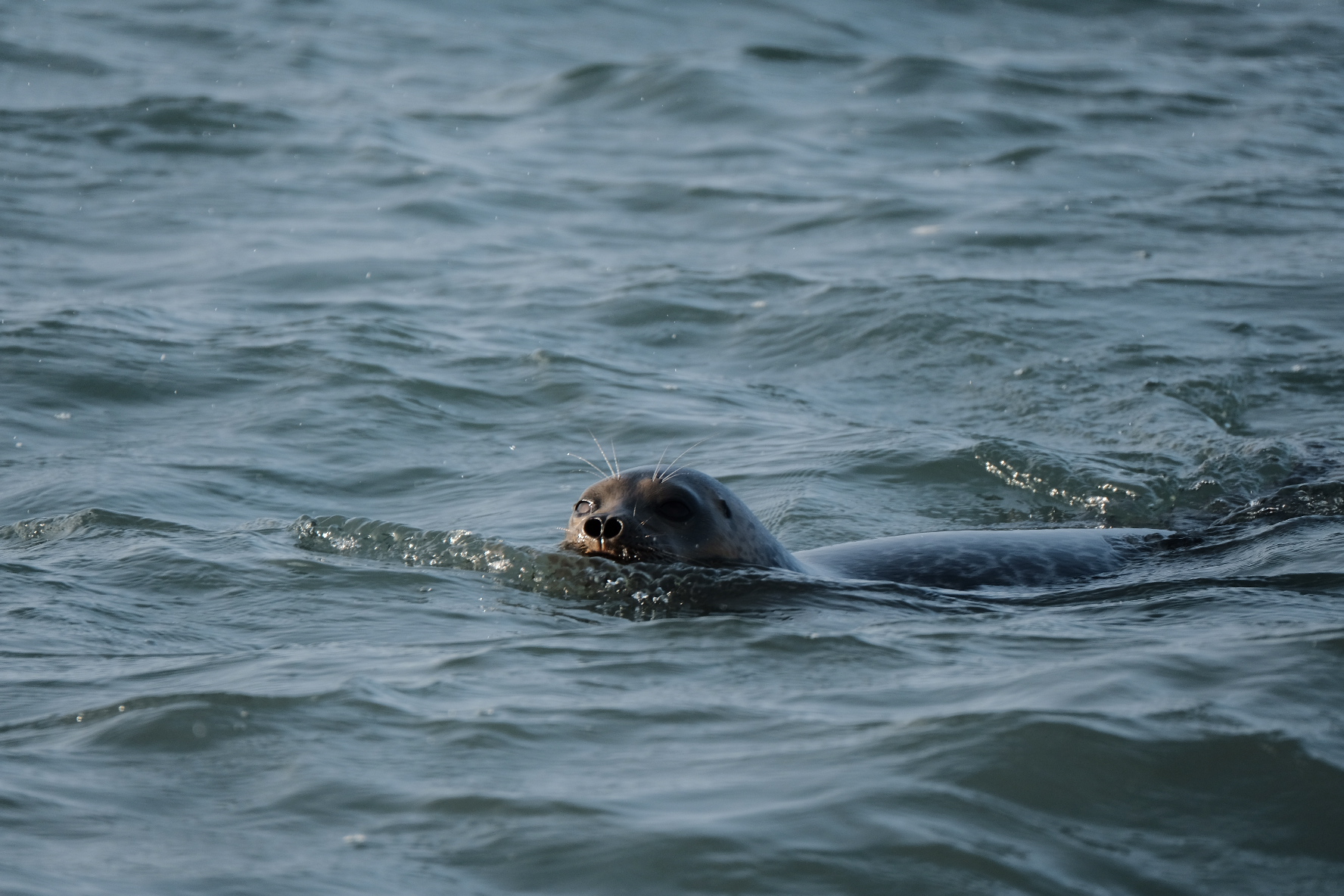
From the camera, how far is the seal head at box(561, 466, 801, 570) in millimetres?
4848

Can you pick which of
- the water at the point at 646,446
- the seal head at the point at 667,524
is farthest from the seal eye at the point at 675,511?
the water at the point at 646,446

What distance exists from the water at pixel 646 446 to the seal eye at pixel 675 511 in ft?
0.94

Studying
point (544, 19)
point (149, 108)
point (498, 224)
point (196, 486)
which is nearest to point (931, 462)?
point (196, 486)

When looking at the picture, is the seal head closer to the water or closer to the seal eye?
the seal eye

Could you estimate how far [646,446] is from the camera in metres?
7.62

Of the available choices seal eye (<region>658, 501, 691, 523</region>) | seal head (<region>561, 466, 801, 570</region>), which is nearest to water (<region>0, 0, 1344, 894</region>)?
seal head (<region>561, 466, 801, 570</region>)

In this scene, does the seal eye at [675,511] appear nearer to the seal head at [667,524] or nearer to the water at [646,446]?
the seal head at [667,524]

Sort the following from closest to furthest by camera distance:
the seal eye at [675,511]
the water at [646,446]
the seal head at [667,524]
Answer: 1. the water at [646,446]
2. the seal head at [667,524]
3. the seal eye at [675,511]

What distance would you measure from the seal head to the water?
0.14m

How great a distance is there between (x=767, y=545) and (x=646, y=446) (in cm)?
247

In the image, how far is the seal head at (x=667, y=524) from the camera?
15.9 ft

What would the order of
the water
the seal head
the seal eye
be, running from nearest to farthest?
1. the water
2. the seal head
3. the seal eye

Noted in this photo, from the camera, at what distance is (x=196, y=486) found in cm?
662

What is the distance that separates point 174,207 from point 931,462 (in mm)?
6954
